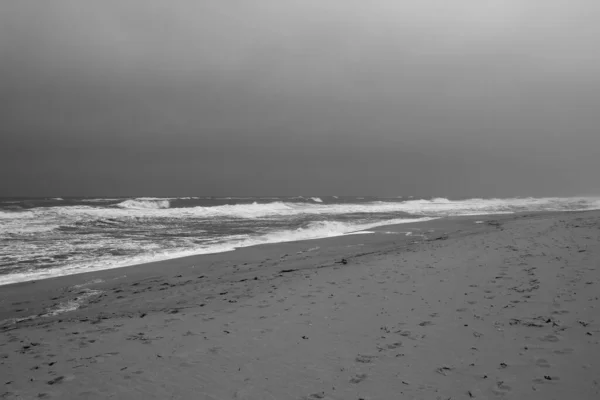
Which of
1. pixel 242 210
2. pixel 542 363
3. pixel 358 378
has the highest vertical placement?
pixel 242 210

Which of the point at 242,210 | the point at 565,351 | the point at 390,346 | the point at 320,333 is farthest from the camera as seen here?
the point at 242,210

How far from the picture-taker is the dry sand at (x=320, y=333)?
3600 mm

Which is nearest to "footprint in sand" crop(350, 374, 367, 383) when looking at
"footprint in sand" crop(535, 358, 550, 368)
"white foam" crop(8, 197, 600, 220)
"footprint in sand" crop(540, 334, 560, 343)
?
"footprint in sand" crop(535, 358, 550, 368)

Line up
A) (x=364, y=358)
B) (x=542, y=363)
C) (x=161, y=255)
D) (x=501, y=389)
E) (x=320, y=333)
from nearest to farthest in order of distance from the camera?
(x=501, y=389), (x=542, y=363), (x=364, y=358), (x=320, y=333), (x=161, y=255)

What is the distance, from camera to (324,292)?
702 centimetres

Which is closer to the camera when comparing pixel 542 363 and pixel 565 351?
pixel 542 363

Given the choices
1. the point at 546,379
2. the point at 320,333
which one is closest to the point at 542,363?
the point at 546,379

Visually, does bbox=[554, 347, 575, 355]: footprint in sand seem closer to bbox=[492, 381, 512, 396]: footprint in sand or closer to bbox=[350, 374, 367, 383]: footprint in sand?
bbox=[492, 381, 512, 396]: footprint in sand

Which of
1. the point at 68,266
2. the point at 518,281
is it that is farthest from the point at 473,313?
the point at 68,266

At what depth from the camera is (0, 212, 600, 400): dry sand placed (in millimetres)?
3600

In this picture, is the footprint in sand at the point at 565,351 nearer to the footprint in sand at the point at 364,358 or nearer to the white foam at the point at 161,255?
the footprint in sand at the point at 364,358

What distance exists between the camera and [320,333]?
4.97 meters

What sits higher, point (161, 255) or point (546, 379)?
point (161, 255)

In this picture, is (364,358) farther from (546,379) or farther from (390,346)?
(546,379)
